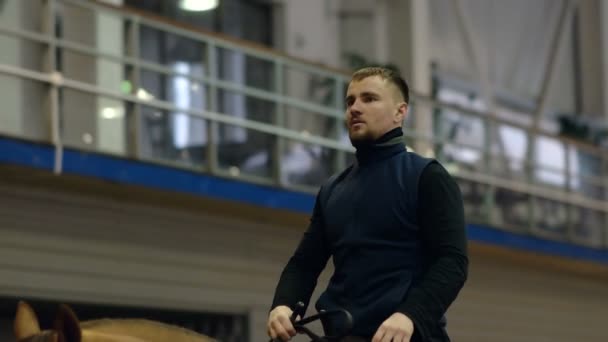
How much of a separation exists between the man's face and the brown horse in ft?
2.33

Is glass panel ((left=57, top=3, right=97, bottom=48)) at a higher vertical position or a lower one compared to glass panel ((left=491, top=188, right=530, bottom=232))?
higher

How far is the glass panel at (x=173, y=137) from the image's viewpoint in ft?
35.7

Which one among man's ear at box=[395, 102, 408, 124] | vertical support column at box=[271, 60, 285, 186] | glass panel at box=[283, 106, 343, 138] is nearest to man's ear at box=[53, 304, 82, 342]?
man's ear at box=[395, 102, 408, 124]

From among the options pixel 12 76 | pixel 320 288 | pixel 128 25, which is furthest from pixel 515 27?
pixel 12 76

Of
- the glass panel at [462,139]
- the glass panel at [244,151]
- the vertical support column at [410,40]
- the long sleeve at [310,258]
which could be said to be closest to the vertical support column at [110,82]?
the glass panel at [244,151]

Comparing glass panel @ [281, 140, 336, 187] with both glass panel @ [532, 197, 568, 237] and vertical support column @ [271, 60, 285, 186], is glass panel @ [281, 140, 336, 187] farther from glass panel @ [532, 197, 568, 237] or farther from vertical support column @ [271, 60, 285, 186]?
glass panel @ [532, 197, 568, 237]

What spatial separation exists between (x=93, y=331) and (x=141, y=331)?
181 millimetres

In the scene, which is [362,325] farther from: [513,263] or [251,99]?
[513,263]

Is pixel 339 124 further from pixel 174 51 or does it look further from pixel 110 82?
pixel 110 82

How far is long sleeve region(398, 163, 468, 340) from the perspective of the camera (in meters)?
3.82

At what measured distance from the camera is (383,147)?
13.3ft

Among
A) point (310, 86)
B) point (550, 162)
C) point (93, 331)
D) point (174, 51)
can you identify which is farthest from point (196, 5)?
point (93, 331)

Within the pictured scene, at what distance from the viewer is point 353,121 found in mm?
3982


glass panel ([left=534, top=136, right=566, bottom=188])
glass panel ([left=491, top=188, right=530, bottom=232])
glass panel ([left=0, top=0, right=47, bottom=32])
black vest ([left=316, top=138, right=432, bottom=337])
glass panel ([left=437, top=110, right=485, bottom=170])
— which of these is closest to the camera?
black vest ([left=316, top=138, right=432, bottom=337])
